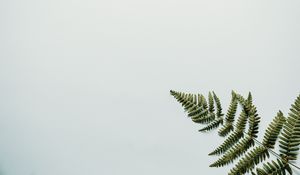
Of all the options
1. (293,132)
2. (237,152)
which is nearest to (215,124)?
(237,152)

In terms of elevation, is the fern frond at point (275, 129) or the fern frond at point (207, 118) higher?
the fern frond at point (207, 118)

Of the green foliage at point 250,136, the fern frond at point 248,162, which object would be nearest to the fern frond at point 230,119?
the green foliage at point 250,136

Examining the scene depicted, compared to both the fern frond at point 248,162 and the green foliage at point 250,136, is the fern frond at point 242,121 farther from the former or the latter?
the fern frond at point 248,162

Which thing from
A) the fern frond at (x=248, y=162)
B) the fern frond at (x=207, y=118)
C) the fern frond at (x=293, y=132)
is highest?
the fern frond at (x=207, y=118)

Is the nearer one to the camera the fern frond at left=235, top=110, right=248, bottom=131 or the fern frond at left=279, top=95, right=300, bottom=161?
the fern frond at left=279, top=95, right=300, bottom=161

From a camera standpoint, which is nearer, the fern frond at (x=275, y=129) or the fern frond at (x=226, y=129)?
the fern frond at (x=275, y=129)

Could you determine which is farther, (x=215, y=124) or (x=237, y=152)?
(x=215, y=124)

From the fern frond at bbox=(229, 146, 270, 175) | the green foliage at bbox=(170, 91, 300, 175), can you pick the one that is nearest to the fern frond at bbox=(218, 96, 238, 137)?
the green foliage at bbox=(170, 91, 300, 175)

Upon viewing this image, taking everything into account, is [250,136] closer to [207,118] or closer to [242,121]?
[242,121]

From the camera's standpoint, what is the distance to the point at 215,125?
110cm

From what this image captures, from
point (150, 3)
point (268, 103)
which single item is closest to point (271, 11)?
point (268, 103)

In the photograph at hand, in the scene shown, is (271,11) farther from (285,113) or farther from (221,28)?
(285,113)

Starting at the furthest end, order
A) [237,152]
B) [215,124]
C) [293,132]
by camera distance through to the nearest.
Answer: [215,124], [237,152], [293,132]

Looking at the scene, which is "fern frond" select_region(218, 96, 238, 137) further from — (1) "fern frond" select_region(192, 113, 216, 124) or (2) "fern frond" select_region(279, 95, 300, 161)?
(2) "fern frond" select_region(279, 95, 300, 161)
